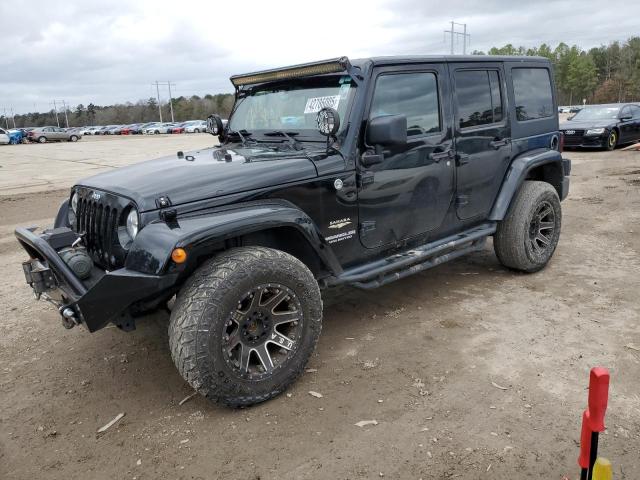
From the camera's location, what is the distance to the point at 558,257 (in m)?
5.75

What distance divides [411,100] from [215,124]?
1.88 m

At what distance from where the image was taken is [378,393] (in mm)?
3209

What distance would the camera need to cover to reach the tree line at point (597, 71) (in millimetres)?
83375

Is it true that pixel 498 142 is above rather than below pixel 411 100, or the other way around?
below

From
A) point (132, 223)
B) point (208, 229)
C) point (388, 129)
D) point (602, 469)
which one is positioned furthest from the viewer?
point (388, 129)

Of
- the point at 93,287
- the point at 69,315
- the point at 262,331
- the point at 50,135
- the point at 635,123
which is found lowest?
the point at 262,331

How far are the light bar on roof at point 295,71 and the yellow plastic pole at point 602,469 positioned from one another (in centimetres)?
275

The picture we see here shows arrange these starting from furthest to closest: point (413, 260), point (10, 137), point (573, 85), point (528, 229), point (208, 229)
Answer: point (573, 85)
point (10, 137)
point (528, 229)
point (413, 260)
point (208, 229)

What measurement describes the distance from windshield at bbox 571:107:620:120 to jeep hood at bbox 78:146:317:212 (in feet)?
51.2

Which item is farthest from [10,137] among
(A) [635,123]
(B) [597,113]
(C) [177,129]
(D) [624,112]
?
(A) [635,123]

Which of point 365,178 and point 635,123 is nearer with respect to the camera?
point 365,178

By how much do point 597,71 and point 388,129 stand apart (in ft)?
362

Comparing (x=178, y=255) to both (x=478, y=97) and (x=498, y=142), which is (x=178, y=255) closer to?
(x=478, y=97)

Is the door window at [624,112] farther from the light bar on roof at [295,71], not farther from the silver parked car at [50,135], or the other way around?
the silver parked car at [50,135]
